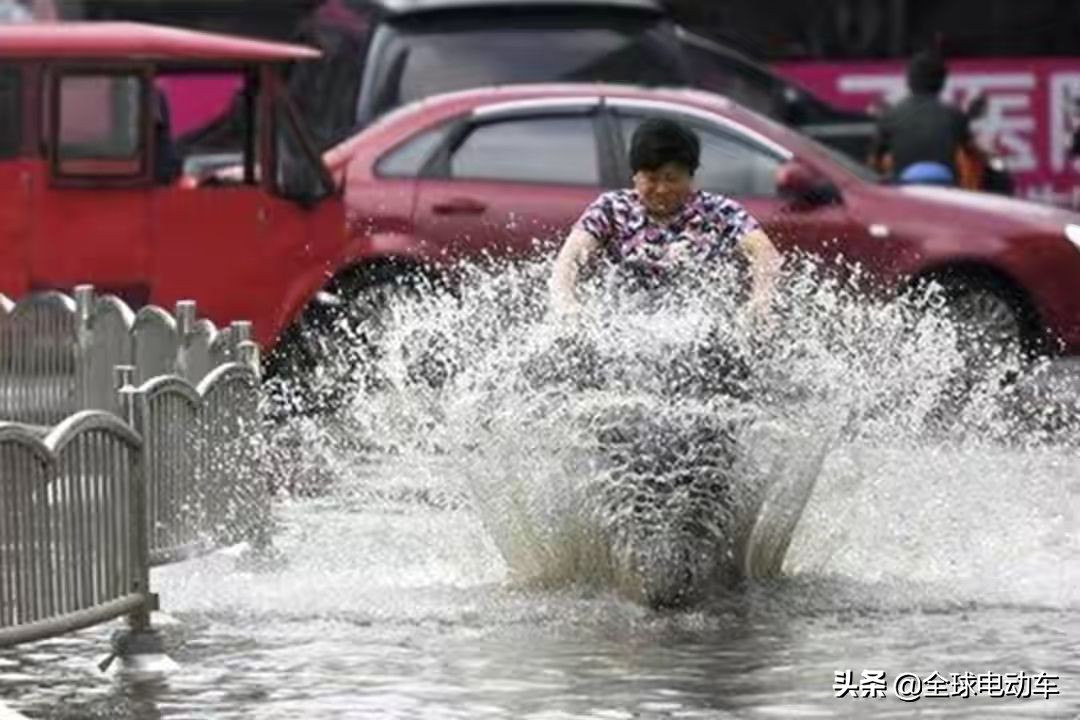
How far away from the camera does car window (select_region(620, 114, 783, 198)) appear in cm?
2259

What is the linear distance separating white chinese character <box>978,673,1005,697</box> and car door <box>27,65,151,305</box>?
10705mm

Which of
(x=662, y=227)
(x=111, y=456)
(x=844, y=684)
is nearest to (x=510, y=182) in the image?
(x=662, y=227)

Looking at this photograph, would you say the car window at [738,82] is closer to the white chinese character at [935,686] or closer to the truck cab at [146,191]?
the truck cab at [146,191]

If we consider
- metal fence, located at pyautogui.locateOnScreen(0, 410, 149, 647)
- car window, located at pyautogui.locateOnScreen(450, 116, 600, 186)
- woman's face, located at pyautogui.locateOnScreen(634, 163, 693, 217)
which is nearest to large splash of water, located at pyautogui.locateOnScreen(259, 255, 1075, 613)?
woman's face, located at pyautogui.locateOnScreen(634, 163, 693, 217)

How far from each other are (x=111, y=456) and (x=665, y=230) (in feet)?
10.1

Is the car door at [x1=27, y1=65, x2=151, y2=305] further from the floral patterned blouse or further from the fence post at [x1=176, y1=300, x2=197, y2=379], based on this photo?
the floral patterned blouse

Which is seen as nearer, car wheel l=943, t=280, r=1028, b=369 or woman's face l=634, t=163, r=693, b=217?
woman's face l=634, t=163, r=693, b=217

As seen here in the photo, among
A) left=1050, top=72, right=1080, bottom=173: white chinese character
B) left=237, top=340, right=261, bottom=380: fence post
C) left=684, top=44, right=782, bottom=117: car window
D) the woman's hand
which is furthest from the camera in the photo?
left=1050, top=72, right=1080, bottom=173: white chinese character

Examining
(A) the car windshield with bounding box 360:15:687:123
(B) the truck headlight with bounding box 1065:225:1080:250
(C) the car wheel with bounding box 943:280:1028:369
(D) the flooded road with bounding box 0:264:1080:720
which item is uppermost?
(A) the car windshield with bounding box 360:15:687:123

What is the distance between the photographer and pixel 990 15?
31547 mm

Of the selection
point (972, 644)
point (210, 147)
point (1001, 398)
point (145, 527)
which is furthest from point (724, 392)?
point (210, 147)

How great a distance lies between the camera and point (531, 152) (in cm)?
2305

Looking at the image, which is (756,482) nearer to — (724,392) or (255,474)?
(724,392)

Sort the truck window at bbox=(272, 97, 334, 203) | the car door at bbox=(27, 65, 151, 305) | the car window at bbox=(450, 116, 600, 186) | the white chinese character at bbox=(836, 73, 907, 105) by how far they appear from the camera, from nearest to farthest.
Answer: the car door at bbox=(27, 65, 151, 305) → the truck window at bbox=(272, 97, 334, 203) → the car window at bbox=(450, 116, 600, 186) → the white chinese character at bbox=(836, 73, 907, 105)
